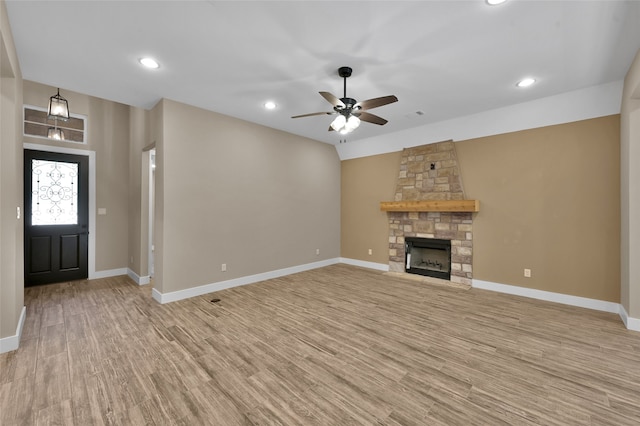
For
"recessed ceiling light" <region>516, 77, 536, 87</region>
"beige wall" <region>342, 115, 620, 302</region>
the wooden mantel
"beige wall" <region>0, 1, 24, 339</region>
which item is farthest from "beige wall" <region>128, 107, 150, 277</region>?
"beige wall" <region>342, 115, 620, 302</region>

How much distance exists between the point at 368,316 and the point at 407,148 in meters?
3.68

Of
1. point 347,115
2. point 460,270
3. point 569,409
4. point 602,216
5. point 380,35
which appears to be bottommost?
point 569,409

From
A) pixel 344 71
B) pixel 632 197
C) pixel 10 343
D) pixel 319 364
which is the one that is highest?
pixel 344 71

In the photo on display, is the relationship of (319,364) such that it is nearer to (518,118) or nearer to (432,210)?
(432,210)

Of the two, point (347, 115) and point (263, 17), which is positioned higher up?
point (263, 17)

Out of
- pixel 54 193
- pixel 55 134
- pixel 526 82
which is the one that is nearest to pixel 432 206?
pixel 526 82

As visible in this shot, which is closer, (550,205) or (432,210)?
(550,205)

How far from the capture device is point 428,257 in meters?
5.48

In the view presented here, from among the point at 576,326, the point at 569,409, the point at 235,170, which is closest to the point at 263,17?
the point at 235,170

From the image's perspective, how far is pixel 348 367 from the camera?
7.62 ft

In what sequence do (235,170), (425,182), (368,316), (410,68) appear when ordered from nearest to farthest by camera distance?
1. (410,68)
2. (368,316)
3. (235,170)
4. (425,182)

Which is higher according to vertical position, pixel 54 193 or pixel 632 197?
pixel 54 193

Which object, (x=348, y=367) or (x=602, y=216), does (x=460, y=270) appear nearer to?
(x=602, y=216)

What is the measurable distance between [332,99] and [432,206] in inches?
125
